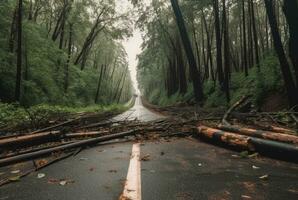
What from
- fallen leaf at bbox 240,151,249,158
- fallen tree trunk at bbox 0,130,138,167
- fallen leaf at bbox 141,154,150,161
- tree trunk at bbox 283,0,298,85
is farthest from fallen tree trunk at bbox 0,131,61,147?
tree trunk at bbox 283,0,298,85

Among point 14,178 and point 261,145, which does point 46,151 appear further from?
point 261,145

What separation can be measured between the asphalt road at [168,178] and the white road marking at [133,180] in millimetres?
67

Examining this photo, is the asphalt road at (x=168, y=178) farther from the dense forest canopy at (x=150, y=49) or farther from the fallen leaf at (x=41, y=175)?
the dense forest canopy at (x=150, y=49)

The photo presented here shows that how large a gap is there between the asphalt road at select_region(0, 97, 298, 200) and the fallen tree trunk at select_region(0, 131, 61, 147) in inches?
38.6

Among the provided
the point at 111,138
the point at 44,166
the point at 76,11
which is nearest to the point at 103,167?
the point at 44,166

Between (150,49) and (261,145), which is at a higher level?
(150,49)

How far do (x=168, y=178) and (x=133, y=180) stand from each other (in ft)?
1.71

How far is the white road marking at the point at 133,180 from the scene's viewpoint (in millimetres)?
3213

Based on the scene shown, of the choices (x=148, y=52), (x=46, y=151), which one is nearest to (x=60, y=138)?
(x=46, y=151)

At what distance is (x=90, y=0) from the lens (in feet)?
100

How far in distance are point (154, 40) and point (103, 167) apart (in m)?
31.2

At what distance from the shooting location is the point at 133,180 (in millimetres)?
3844

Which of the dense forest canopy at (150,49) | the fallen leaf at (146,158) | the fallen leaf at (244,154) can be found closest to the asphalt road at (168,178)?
the fallen leaf at (146,158)

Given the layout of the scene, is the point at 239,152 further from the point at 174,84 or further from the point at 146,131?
the point at 174,84
